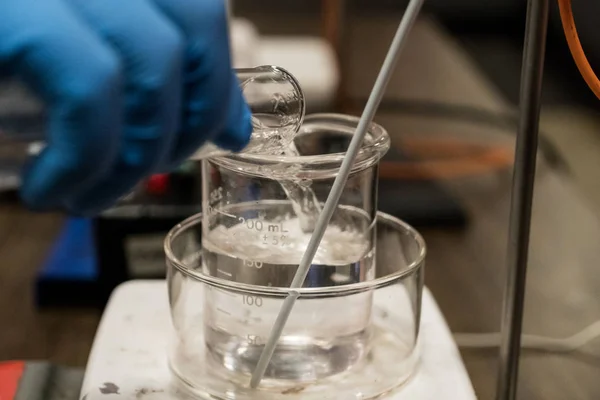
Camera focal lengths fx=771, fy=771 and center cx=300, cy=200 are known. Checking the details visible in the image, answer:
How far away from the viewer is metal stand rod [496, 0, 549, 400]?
0.41 m

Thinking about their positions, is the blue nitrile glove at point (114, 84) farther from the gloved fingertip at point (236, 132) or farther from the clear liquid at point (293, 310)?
the clear liquid at point (293, 310)

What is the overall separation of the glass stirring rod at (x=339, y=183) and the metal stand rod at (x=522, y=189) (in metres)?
0.07

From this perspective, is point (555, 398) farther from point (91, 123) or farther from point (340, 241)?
point (91, 123)

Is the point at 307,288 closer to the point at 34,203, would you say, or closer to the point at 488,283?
the point at 34,203

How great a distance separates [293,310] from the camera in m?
0.44

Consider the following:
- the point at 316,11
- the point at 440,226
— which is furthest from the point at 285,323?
the point at 316,11

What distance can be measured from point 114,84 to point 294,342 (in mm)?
213

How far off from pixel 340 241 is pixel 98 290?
364mm

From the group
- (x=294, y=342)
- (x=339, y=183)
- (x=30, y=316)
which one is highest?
(x=339, y=183)

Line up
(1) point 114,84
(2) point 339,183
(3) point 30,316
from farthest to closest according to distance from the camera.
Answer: (3) point 30,316 < (2) point 339,183 < (1) point 114,84

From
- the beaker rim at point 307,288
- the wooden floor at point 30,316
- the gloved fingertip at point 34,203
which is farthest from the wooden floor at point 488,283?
the gloved fingertip at point 34,203

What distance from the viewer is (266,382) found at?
44 cm

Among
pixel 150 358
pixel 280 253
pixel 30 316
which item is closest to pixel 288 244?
pixel 280 253

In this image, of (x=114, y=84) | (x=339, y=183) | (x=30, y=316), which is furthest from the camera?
(x=30, y=316)
